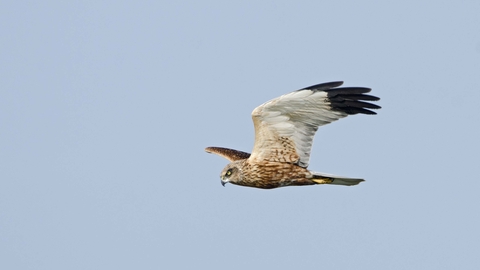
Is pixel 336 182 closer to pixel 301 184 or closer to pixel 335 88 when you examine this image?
pixel 301 184

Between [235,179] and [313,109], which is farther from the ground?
[313,109]

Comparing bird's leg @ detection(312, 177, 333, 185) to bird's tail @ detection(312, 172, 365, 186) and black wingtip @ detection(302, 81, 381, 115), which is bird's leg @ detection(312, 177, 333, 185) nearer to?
bird's tail @ detection(312, 172, 365, 186)

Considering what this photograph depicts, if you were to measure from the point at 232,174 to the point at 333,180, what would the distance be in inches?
75.5

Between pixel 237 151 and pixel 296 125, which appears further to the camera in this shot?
pixel 237 151

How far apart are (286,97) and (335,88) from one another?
3.42 ft

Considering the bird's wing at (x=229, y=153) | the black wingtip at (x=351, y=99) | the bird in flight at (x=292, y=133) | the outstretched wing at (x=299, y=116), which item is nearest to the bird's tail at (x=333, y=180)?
the bird in flight at (x=292, y=133)

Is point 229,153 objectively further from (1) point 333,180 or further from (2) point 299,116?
(2) point 299,116

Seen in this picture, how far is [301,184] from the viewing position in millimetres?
20453

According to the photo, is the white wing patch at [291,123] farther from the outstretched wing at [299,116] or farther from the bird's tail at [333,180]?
the bird's tail at [333,180]

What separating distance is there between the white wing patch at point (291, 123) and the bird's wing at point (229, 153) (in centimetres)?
256

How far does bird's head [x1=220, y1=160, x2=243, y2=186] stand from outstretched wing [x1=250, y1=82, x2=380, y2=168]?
0.38 m

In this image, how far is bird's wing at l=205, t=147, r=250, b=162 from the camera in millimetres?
22688

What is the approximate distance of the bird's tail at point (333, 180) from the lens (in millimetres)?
19984

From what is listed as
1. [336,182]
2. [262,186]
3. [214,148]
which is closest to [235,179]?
[262,186]
